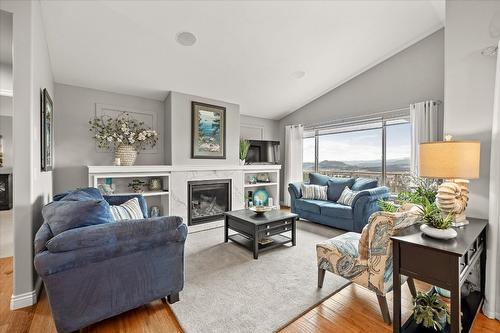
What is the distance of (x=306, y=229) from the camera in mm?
4188

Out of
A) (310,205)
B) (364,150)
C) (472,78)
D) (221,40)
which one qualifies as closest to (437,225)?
(472,78)

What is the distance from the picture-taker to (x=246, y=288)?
2.26 m

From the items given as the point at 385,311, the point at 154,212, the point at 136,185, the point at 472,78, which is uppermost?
the point at 472,78

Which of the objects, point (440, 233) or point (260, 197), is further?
point (260, 197)

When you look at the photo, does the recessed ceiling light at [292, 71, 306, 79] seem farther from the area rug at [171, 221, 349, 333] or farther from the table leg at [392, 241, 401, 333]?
the table leg at [392, 241, 401, 333]

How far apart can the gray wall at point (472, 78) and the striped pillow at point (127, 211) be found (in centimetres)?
332

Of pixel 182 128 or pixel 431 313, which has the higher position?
pixel 182 128

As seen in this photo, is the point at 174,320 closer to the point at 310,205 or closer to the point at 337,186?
the point at 310,205

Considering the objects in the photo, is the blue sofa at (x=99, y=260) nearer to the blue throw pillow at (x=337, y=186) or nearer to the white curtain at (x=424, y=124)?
the blue throw pillow at (x=337, y=186)

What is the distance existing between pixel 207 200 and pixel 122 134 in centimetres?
190

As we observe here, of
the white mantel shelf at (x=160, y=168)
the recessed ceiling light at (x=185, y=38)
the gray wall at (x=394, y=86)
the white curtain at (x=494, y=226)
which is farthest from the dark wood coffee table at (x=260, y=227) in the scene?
the gray wall at (x=394, y=86)

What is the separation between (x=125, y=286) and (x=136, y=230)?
0.44 meters

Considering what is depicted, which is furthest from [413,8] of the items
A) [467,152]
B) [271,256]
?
[271,256]

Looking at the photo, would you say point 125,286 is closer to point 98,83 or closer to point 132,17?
point 132,17
